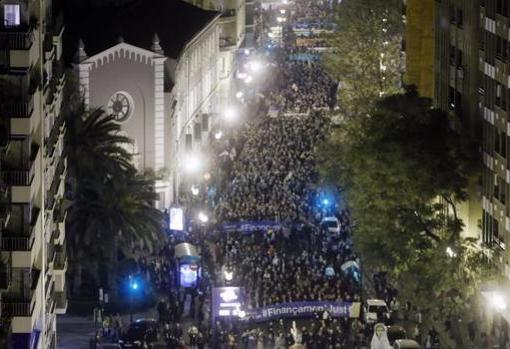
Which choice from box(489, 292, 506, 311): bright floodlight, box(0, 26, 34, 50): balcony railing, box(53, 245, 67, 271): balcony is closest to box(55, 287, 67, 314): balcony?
box(53, 245, 67, 271): balcony

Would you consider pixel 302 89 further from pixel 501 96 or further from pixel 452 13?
pixel 501 96

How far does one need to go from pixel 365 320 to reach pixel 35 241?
2045 cm

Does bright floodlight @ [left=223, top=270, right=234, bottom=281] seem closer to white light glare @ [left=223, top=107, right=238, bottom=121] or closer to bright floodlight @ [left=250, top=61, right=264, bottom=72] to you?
white light glare @ [left=223, top=107, right=238, bottom=121]

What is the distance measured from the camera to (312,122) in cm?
12812

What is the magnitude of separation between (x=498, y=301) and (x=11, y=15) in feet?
71.3

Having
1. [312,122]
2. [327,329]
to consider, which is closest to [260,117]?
[312,122]

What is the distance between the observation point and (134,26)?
10031 cm

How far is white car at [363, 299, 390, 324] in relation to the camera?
73.4 meters

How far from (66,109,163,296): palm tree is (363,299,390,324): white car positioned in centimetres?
1162

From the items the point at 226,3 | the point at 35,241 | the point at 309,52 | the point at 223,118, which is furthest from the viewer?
the point at 309,52

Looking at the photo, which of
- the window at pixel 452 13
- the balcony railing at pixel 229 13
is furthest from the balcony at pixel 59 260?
the balcony railing at pixel 229 13

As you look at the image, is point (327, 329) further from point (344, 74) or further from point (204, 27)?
point (204, 27)

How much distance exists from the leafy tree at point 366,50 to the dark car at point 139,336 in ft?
118

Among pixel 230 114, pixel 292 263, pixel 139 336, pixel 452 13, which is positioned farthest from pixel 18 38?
pixel 230 114
